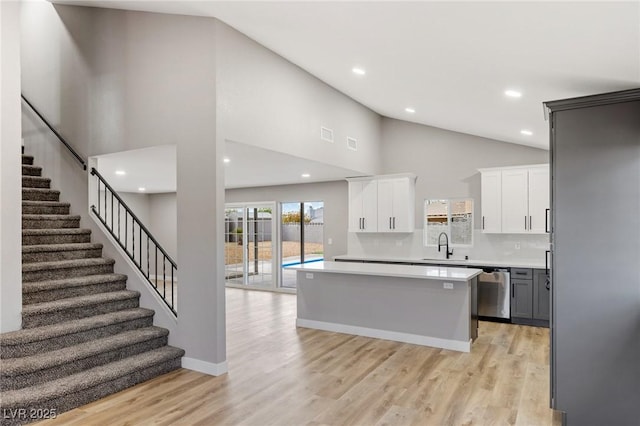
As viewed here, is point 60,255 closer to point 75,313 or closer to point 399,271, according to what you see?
point 75,313

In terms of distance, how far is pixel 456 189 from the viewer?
721 cm

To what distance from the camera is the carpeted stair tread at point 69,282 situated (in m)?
3.95

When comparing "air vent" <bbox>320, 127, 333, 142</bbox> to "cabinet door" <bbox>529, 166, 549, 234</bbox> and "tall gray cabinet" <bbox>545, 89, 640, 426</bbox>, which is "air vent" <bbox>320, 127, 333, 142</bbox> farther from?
"tall gray cabinet" <bbox>545, 89, 640, 426</bbox>

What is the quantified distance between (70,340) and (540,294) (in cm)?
601

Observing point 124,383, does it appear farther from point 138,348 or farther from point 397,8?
point 397,8

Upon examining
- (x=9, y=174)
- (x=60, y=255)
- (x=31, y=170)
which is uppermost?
(x=31, y=170)

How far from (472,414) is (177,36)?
4.57 metres

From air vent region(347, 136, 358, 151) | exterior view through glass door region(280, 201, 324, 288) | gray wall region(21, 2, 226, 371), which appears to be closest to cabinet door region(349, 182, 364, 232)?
air vent region(347, 136, 358, 151)

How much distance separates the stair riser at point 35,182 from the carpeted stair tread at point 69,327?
89.8 inches

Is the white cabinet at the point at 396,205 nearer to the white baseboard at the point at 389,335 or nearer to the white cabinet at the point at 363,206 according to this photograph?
the white cabinet at the point at 363,206

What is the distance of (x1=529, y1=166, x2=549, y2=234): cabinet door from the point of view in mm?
6086

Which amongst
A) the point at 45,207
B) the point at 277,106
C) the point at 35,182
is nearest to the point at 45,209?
the point at 45,207

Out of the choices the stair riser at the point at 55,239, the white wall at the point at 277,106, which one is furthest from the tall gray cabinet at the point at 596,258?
the stair riser at the point at 55,239

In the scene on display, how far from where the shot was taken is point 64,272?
442cm
